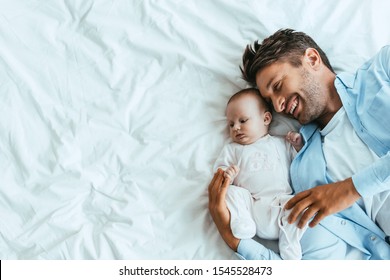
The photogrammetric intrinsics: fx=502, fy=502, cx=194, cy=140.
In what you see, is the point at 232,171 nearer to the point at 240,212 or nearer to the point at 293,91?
the point at 240,212

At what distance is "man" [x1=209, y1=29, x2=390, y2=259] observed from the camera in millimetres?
1306

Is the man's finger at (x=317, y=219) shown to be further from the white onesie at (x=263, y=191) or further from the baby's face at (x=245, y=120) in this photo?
the baby's face at (x=245, y=120)

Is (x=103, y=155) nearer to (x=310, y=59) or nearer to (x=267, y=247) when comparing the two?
(x=267, y=247)

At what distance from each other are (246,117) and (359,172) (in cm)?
34

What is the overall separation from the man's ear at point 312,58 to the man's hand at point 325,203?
0.37 m

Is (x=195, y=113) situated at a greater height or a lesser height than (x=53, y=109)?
greater

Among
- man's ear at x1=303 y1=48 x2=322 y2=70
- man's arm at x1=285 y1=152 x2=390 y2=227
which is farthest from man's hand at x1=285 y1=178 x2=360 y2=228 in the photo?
man's ear at x1=303 y1=48 x2=322 y2=70

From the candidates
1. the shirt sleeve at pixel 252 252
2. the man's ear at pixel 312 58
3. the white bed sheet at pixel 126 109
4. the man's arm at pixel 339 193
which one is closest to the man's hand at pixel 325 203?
the man's arm at pixel 339 193

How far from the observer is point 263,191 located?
139 centimetres

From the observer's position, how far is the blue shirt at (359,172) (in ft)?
4.25

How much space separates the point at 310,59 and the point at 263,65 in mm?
149
